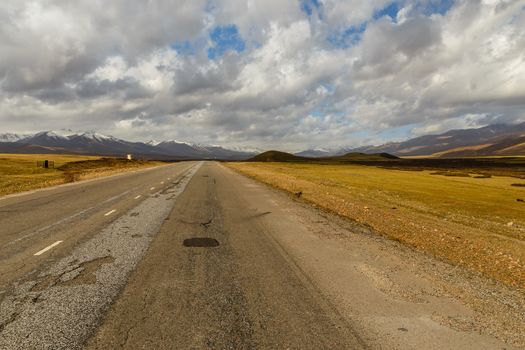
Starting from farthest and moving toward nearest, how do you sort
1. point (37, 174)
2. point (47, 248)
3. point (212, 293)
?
point (37, 174), point (47, 248), point (212, 293)

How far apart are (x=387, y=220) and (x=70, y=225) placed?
12.8 metres

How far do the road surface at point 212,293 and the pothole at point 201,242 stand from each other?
0.18ft

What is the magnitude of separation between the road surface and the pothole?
0.05 metres

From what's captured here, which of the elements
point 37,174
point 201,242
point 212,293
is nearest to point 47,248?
point 201,242

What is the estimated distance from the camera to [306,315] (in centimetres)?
529

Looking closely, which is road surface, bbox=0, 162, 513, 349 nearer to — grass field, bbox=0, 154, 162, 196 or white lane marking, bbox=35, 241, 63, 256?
white lane marking, bbox=35, 241, 63, 256

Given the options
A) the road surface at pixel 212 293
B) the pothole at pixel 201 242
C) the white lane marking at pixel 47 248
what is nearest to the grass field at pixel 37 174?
the white lane marking at pixel 47 248

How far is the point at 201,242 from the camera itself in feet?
32.1

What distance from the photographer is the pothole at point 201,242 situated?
9430 millimetres

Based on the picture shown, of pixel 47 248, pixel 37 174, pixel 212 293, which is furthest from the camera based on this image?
pixel 37 174

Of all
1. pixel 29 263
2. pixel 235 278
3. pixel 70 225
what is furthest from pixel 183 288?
pixel 70 225

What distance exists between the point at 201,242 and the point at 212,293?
3832mm

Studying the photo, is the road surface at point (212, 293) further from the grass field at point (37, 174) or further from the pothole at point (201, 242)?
the grass field at point (37, 174)

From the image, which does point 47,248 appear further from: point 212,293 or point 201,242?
point 212,293
